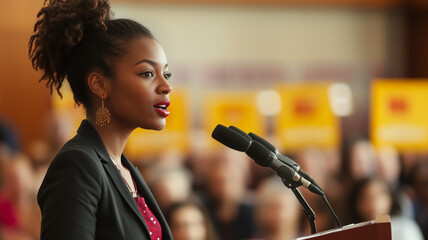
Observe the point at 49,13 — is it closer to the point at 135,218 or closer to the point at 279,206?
the point at 135,218

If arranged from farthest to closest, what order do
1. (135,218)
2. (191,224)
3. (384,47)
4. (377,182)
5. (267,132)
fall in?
(384,47)
(267,132)
(377,182)
(191,224)
(135,218)

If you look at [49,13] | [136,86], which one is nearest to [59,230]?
[136,86]

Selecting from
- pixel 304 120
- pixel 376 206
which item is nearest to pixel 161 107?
pixel 376 206

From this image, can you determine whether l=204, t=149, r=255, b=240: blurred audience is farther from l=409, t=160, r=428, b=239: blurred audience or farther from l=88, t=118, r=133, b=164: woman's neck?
l=88, t=118, r=133, b=164: woman's neck

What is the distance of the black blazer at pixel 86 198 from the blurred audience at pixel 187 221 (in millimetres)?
2134

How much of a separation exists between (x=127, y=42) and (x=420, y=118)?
4.99m

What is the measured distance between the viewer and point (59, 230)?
125 cm

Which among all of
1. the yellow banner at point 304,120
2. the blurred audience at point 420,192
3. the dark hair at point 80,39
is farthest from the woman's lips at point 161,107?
the yellow banner at point 304,120

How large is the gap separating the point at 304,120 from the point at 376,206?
1909 millimetres

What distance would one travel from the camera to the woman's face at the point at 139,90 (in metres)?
1.42

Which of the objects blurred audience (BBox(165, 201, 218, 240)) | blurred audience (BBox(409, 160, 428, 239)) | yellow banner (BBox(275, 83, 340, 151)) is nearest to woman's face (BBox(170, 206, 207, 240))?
blurred audience (BBox(165, 201, 218, 240))

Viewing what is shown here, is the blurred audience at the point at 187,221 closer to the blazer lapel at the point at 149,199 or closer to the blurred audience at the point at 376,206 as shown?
the blurred audience at the point at 376,206

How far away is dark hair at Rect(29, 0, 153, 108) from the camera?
4.74 ft

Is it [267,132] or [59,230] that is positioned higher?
[59,230]
